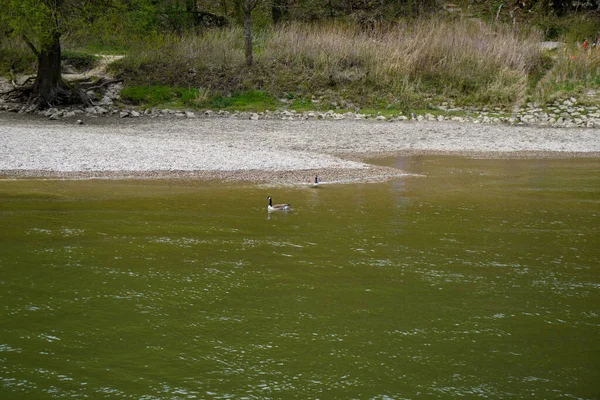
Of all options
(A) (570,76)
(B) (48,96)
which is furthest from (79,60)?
(A) (570,76)

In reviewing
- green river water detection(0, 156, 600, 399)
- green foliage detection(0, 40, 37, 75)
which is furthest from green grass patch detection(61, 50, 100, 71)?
green river water detection(0, 156, 600, 399)

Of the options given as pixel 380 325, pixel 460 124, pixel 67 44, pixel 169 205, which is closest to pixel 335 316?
pixel 380 325

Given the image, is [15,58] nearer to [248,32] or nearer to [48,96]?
[48,96]

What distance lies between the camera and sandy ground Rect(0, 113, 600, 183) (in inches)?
589

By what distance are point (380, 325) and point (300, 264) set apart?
6.44 feet

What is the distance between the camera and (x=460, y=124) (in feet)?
72.7

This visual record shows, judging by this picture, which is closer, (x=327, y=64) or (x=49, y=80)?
(x=49, y=80)

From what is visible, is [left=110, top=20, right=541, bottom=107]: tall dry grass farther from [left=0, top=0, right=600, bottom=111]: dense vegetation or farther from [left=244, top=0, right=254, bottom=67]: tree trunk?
[left=244, top=0, right=254, bottom=67]: tree trunk

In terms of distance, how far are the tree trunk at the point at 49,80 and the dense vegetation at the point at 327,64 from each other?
86 centimetres

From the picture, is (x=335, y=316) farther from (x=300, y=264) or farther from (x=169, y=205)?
(x=169, y=205)

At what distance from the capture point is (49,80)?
23.3 m

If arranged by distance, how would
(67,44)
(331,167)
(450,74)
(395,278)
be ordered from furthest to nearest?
(67,44) → (450,74) → (331,167) → (395,278)

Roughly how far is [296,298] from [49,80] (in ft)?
63.2

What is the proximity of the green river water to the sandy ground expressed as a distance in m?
2.91
